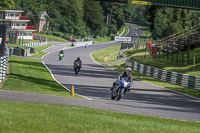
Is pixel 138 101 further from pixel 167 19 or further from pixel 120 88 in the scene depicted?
pixel 167 19

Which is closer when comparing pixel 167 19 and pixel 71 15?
pixel 167 19

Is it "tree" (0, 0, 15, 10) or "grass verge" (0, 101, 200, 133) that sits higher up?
"tree" (0, 0, 15, 10)

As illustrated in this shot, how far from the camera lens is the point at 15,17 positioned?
108m

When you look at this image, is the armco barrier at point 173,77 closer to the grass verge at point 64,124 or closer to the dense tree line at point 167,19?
the dense tree line at point 167,19

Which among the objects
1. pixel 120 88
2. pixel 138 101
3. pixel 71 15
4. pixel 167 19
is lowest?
pixel 138 101

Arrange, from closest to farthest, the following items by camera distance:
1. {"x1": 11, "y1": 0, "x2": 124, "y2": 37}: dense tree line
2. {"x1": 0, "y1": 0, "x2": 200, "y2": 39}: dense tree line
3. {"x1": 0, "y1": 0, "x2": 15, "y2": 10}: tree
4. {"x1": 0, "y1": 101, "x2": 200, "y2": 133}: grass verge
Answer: {"x1": 0, "y1": 101, "x2": 200, "y2": 133}: grass verge
{"x1": 0, "y1": 0, "x2": 15, "y2": 10}: tree
{"x1": 0, "y1": 0, "x2": 200, "y2": 39}: dense tree line
{"x1": 11, "y1": 0, "x2": 124, "y2": 37}: dense tree line

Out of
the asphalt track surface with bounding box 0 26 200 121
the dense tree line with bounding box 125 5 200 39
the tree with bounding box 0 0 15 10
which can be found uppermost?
the tree with bounding box 0 0 15 10

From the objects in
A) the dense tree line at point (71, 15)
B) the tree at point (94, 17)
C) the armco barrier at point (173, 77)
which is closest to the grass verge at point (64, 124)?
the armco barrier at point (173, 77)

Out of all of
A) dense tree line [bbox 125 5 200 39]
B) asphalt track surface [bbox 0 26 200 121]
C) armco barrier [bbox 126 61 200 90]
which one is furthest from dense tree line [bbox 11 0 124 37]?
asphalt track surface [bbox 0 26 200 121]

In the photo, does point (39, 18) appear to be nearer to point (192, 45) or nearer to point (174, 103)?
point (192, 45)

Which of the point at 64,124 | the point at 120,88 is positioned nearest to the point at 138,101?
the point at 120,88

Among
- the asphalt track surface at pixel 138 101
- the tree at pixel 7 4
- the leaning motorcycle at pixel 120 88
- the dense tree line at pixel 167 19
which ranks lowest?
the asphalt track surface at pixel 138 101

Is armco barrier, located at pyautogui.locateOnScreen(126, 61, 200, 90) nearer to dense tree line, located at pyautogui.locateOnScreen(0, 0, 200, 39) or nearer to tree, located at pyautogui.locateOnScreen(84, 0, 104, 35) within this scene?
dense tree line, located at pyautogui.locateOnScreen(0, 0, 200, 39)

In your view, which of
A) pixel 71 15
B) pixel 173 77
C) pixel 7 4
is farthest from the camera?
pixel 71 15
